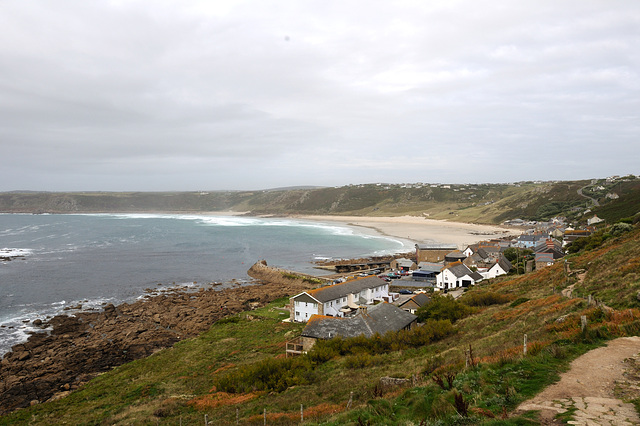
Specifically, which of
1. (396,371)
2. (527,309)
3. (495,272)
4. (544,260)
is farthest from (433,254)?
(396,371)

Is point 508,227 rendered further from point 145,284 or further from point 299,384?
point 299,384

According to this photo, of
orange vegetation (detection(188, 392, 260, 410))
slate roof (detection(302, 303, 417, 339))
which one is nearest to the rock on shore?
orange vegetation (detection(188, 392, 260, 410))

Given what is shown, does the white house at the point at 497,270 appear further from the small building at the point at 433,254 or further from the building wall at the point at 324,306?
the building wall at the point at 324,306

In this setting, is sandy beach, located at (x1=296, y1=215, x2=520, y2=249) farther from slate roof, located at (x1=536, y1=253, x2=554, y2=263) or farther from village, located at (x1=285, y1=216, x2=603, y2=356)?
slate roof, located at (x1=536, y1=253, x2=554, y2=263)

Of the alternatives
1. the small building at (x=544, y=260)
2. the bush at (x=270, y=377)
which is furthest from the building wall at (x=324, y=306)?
the small building at (x=544, y=260)

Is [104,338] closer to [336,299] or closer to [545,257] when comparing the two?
[336,299]
